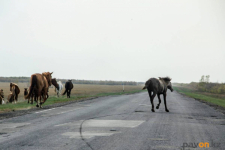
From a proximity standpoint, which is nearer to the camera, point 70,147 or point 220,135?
point 70,147

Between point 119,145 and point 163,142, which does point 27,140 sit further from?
point 163,142

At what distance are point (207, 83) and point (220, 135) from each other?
302 feet

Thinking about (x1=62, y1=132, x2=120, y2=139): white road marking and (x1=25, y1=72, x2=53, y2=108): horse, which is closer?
(x1=62, y1=132, x2=120, y2=139): white road marking

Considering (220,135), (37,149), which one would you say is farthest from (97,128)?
(220,135)

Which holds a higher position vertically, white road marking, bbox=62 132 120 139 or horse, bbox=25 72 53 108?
horse, bbox=25 72 53 108

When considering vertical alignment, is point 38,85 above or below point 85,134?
above

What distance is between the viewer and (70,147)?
20.7 feet

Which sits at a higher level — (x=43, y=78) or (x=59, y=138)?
(x=43, y=78)

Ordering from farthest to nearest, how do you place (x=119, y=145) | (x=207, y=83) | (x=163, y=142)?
(x=207, y=83) → (x=163, y=142) → (x=119, y=145)

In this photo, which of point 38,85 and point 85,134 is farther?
point 38,85

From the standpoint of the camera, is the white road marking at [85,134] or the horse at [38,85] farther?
the horse at [38,85]

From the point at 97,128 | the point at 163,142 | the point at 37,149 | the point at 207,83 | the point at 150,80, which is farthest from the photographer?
the point at 207,83

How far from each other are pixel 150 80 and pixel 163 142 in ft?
29.0

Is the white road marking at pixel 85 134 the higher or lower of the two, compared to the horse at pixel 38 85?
lower
